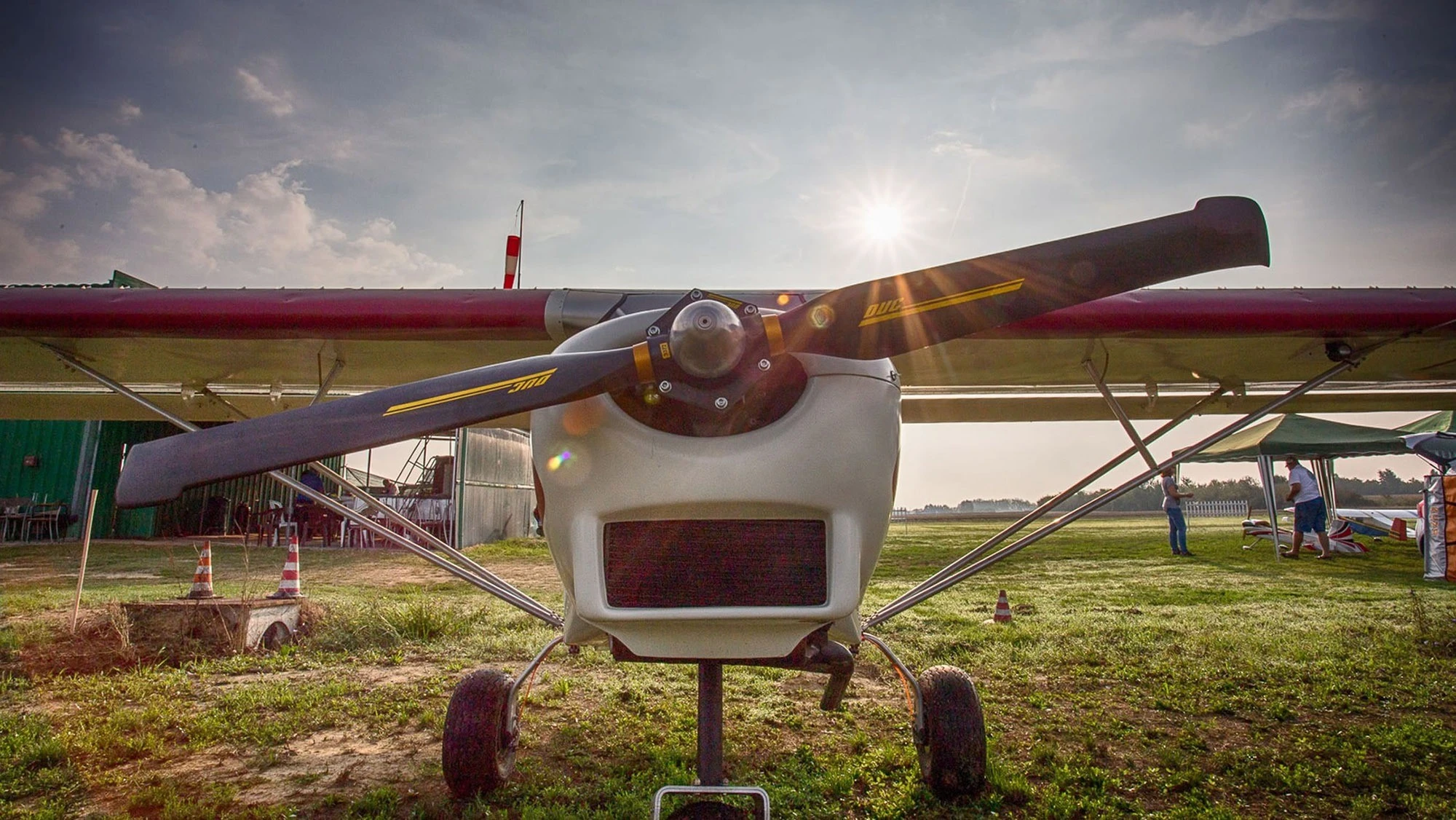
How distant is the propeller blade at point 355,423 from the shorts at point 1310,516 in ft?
52.5

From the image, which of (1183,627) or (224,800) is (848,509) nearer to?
(224,800)

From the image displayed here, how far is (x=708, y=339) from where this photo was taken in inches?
70.5

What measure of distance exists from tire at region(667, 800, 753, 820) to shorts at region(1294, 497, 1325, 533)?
51.2ft

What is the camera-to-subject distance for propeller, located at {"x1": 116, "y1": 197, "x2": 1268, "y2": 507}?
6.17 ft

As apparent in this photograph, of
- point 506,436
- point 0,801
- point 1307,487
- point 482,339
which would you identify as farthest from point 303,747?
point 506,436

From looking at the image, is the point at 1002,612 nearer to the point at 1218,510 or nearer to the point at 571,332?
the point at 571,332

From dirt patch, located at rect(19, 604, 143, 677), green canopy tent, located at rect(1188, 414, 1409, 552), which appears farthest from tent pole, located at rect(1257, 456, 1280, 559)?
dirt patch, located at rect(19, 604, 143, 677)

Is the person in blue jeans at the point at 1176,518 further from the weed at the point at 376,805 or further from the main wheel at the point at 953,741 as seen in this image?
the weed at the point at 376,805

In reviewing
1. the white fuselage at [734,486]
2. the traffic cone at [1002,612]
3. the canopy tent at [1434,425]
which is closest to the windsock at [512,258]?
the white fuselage at [734,486]

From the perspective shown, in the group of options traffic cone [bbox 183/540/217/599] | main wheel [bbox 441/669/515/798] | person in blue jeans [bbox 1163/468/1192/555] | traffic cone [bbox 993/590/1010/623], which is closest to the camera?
main wheel [bbox 441/669/515/798]

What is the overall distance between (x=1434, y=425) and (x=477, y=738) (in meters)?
20.3

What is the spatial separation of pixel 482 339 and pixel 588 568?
175 cm

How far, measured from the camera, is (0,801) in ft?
9.68

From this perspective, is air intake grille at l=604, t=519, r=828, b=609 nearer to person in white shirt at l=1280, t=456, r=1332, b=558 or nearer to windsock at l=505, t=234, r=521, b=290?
windsock at l=505, t=234, r=521, b=290
